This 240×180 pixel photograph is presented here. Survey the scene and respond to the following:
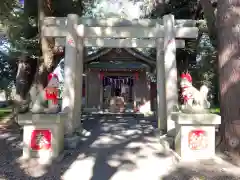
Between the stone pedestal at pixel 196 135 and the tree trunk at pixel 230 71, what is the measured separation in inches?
19.3

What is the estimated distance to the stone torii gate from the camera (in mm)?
7602

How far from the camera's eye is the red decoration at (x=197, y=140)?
19.1 ft

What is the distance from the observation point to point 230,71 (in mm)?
6109

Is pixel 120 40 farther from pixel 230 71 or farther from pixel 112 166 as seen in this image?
pixel 112 166

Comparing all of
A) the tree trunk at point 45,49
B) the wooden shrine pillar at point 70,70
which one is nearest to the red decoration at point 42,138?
the wooden shrine pillar at point 70,70

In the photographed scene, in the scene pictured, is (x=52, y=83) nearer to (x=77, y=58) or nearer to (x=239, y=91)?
(x=77, y=58)

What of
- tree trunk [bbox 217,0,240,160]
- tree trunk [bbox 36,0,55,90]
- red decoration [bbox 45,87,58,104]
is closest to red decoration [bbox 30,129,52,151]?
red decoration [bbox 45,87,58,104]

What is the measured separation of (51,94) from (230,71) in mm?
4343

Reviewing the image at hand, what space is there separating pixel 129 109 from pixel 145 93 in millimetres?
1629

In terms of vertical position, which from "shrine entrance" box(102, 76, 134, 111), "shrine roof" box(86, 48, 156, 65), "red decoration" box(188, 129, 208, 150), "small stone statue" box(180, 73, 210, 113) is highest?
"shrine roof" box(86, 48, 156, 65)

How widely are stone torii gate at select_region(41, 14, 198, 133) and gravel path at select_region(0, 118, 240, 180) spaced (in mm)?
1199

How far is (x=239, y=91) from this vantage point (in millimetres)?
6027

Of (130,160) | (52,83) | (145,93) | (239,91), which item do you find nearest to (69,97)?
(52,83)

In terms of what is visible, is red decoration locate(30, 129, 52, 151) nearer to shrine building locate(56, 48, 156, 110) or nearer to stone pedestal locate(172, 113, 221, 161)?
stone pedestal locate(172, 113, 221, 161)
